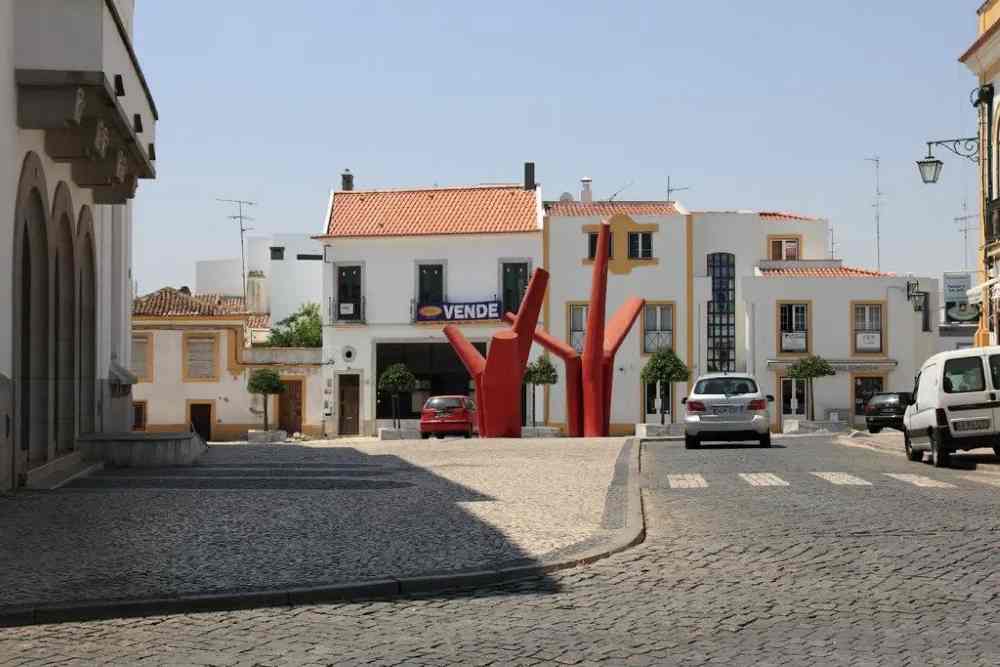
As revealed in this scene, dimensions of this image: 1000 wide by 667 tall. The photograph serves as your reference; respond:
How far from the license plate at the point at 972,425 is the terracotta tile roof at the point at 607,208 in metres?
40.4

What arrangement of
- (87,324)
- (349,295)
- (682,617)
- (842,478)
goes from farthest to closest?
(349,295) < (87,324) < (842,478) < (682,617)

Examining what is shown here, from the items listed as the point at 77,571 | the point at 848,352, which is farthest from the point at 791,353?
the point at 77,571

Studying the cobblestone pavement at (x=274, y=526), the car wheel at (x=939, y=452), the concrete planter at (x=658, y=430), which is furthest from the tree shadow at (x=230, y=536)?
the concrete planter at (x=658, y=430)

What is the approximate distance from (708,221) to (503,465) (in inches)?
1617

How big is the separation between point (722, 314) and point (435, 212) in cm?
1303

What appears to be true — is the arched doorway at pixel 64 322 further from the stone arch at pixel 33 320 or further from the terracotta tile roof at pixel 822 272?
the terracotta tile roof at pixel 822 272

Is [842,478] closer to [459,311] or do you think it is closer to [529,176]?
[459,311]

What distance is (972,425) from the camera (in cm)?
2098

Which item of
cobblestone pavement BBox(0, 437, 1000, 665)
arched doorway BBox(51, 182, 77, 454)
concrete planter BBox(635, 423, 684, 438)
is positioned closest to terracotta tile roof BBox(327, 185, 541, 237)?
concrete planter BBox(635, 423, 684, 438)

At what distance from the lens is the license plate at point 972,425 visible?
20.8m

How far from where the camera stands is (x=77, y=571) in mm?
9648

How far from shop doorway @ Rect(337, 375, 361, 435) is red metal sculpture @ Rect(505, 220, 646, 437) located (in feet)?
62.4

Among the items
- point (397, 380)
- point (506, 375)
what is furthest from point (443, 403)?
point (397, 380)

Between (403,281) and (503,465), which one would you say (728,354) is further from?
(503,465)
